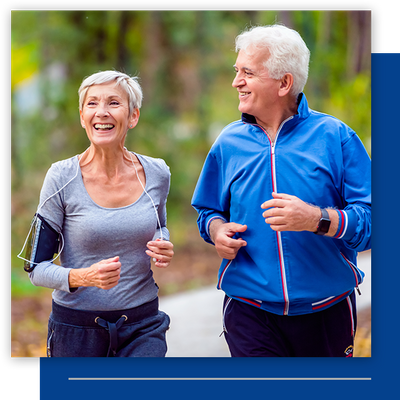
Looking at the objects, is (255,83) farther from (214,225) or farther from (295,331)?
(295,331)

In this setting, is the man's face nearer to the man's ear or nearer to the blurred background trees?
the man's ear

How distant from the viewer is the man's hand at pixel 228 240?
1.99 metres

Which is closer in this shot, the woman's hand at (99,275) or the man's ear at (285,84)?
the woman's hand at (99,275)

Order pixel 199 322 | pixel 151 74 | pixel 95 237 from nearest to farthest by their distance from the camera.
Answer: pixel 95 237 < pixel 199 322 < pixel 151 74

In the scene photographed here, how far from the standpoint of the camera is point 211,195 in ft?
7.15

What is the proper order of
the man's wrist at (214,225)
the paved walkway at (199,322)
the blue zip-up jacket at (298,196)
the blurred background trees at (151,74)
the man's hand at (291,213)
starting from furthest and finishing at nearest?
1. the blurred background trees at (151,74)
2. the paved walkway at (199,322)
3. the man's wrist at (214,225)
4. the blue zip-up jacket at (298,196)
5. the man's hand at (291,213)

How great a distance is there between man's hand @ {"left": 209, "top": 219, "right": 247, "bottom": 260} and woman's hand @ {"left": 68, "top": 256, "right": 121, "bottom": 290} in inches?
16.5

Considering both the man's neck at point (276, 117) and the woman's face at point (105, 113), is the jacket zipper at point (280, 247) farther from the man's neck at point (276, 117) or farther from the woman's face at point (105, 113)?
the woman's face at point (105, 113)

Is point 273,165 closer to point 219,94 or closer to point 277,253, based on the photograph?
point 277,253

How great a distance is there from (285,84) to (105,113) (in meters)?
0.73

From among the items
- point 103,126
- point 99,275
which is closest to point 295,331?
point 99,275

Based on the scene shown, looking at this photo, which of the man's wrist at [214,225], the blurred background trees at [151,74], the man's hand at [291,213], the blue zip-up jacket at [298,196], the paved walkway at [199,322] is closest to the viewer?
the man's hand at [291,213]

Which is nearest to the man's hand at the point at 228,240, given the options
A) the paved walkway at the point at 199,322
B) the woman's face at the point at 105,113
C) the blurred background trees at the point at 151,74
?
the woman's face at the point at 105,113

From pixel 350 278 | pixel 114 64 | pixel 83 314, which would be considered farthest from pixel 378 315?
pixel 114 64
